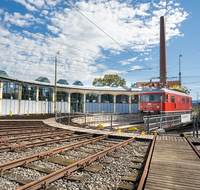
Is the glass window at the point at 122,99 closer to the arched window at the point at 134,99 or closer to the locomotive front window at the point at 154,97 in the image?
the arched window at the point at 134,99

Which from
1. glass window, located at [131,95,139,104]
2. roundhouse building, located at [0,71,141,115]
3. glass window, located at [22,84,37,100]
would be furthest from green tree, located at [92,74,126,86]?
glass window, located at [22,84,37,100]

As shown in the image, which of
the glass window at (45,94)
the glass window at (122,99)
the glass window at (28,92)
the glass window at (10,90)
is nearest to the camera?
the glass window at (10,90)

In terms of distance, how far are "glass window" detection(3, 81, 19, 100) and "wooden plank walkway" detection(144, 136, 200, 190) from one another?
2488 centimetres

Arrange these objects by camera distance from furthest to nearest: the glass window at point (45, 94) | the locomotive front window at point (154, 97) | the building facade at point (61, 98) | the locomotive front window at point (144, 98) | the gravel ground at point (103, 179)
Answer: the glass window at point (45, 94) < the building facade at point (61, 98) < the locomotive front window at point (144, 98) < the locomotive front window at point (154, 97) < the gravel ground at point (103, 179)

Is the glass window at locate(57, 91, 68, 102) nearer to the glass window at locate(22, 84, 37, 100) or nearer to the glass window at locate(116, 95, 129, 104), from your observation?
the glass window at locate(22, 84, 37, 100)

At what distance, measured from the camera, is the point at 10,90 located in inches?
1018

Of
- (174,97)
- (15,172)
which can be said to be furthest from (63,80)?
(15,172)

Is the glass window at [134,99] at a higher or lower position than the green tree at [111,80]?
lower

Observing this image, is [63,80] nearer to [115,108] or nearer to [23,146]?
[115,108]

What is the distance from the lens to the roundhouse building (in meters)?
25.9

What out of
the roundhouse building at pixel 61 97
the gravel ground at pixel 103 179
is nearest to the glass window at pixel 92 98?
the roundhouse building at pixel 61 97

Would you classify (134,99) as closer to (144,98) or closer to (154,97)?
(144,98)

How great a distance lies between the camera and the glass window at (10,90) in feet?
82.0

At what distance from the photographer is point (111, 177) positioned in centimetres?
417
